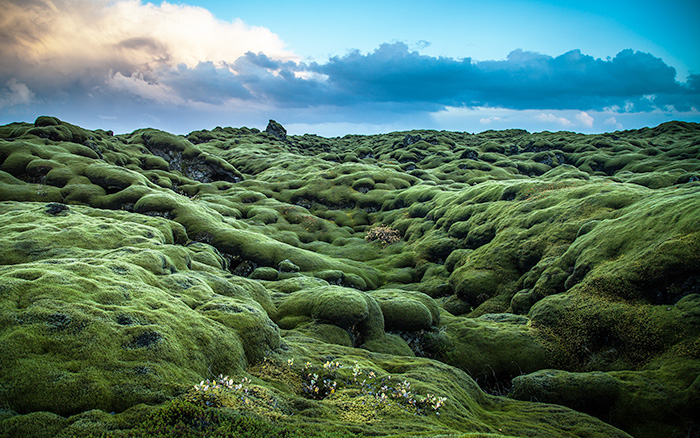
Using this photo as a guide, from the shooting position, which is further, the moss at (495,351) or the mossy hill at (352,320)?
the moss at (495,351)

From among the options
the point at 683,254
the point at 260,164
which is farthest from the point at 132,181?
the point at 260,164

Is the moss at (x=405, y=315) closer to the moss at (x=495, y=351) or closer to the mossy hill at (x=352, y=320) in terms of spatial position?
the mossy hill at (x=352, y=320)

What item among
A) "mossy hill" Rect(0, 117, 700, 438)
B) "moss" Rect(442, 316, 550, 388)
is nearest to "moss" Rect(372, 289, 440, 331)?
"mossy hill" Rect(0, 117, 700, 438)

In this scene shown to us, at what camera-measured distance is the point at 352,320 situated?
2045 centimetres

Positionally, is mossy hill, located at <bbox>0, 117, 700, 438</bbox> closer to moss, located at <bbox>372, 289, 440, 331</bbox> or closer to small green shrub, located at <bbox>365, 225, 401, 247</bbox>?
moss, located at <bbox>372, 289, 440, 331</bbox>

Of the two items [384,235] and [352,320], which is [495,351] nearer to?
[352,320]

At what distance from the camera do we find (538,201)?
4144 centimetres

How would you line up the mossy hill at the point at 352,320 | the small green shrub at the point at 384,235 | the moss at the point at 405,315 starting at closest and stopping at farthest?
the mossy hill at the point at 352,320, the moss at the point at 405,315, the small green shrub at the point at 384,235

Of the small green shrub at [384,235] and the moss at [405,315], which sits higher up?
the small green shrub at [384,235]

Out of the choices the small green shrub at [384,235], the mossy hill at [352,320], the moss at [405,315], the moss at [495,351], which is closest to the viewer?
the mossy hill at [352,320]

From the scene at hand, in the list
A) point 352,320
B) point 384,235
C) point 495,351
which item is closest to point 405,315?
point 352,320

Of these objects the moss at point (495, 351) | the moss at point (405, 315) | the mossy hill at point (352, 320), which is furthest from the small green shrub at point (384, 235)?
the moss at point (495, 351)

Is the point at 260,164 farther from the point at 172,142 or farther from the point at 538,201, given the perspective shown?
the point at 538,201

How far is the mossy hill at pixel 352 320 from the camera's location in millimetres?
8867
